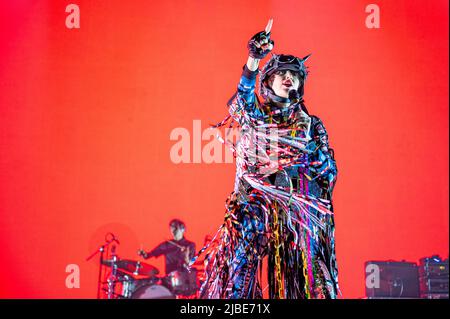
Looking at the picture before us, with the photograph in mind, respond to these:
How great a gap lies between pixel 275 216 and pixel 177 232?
2.68m

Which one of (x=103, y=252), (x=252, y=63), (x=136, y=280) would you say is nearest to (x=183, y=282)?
(x=136, y=280)

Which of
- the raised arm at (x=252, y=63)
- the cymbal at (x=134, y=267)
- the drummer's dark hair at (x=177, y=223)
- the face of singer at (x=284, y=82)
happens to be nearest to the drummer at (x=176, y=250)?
the drummer's dark hair at (x=177, y=223)

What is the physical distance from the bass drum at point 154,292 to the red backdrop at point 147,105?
0.43 m

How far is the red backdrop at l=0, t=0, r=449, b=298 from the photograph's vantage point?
477 cm

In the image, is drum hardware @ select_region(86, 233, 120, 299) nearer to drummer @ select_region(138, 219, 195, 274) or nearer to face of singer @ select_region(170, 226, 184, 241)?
drummer @ select_region(138, 219, 195, 274)

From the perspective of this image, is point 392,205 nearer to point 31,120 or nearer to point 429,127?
point 429,127

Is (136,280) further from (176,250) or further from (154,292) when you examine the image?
(176,250)

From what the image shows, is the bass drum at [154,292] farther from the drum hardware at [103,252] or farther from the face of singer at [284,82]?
the face of singer at [284,82]

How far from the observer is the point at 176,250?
5309 mm

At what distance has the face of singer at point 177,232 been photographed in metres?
5.11

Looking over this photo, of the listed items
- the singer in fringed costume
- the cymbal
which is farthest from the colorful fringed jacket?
the cymbal

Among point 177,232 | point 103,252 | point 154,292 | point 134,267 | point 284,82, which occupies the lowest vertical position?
point 154,292

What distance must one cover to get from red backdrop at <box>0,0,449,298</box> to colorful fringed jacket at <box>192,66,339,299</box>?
206 cm
